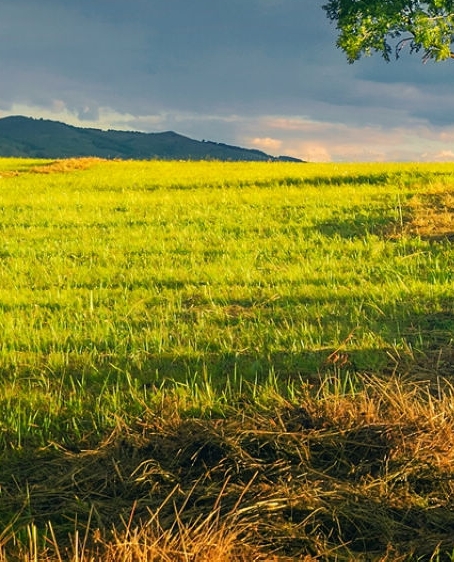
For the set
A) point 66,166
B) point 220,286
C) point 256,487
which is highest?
point 66,166

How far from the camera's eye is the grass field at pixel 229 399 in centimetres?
370

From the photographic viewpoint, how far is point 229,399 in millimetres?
5512

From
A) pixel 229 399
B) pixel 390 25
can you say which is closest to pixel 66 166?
pixel 390 25

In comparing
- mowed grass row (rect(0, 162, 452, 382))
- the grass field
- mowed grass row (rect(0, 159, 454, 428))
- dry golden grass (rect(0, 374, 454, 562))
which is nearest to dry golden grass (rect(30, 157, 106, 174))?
mowed grass row (rect(0, 162, 452, 382))

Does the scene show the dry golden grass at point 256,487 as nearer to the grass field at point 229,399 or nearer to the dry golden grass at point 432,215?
the grass field at point 229,399

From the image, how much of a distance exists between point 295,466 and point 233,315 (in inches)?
174

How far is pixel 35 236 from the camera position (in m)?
16.3

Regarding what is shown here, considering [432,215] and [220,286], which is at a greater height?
[432,215]

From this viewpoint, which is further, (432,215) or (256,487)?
(432,215)

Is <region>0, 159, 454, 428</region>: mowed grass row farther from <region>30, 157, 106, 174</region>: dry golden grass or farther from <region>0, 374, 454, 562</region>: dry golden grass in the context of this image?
<region>30, 157, 106, 174</region>: dry golden grass

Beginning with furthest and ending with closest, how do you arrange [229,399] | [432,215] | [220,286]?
[432,215], [220,286], [229,399]

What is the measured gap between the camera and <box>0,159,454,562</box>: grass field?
12.1ft

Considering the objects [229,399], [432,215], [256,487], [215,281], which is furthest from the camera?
[432,215]

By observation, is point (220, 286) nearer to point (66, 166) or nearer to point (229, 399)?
Result: point (229, 399)
